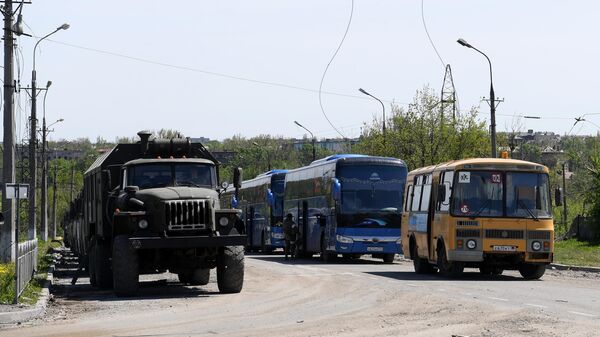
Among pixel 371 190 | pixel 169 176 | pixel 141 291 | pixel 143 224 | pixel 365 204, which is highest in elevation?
pixel 169 176

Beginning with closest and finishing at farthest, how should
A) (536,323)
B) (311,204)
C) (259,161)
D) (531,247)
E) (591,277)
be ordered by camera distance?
(536,323), (531,247), (591,277), (311,204), (259,161)

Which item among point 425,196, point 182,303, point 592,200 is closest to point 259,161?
point 592,200

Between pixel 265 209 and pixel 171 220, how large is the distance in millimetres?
30823

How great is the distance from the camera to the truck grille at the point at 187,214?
2317 centimetres

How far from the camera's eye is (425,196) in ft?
103

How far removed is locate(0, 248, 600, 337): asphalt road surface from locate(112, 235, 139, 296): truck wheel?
0.40 metres

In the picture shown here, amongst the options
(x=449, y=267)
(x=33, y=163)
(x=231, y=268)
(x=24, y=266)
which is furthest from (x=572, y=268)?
(x=33, y=163)

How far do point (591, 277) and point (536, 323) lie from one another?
50.4 feet

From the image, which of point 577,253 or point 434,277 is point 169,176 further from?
point 577,253

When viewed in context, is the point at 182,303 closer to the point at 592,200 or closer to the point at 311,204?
the point at 311,204

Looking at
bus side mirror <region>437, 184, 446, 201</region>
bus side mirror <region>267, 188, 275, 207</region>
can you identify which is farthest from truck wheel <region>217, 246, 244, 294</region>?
bus side mirror <region>267, 188, 275, 207</region>

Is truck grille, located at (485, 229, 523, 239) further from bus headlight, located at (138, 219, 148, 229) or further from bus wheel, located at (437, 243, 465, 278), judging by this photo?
bus headlight, located at (138, 219, 148, 229)

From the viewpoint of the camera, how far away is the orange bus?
28.2 meters

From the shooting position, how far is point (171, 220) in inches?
912
